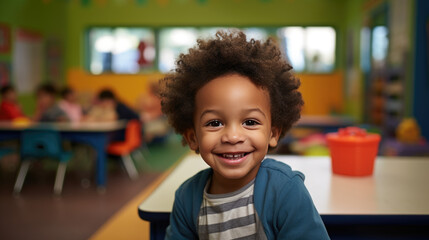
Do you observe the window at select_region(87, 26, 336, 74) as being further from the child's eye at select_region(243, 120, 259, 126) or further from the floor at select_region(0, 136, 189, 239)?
the child's eye at select_region(243, 120, 259, 126)

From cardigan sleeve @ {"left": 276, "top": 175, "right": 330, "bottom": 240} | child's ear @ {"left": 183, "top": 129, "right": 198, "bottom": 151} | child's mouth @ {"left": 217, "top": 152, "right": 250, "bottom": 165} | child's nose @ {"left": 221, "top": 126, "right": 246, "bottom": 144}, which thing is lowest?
cardigan sleeve @ {"left": 276, "top": 175, "right": 330, "bottom": 240}

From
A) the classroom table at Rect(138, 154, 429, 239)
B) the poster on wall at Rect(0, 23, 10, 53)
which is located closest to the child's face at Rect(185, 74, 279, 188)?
the classroom table at Rect(138, 154, 429, 239)

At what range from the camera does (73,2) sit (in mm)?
8609

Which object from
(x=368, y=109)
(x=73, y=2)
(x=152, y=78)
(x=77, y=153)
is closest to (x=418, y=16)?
(x=368, y=109)

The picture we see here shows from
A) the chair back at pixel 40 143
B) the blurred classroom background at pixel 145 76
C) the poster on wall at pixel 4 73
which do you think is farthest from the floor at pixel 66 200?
the poster on wall at pixel 4 73

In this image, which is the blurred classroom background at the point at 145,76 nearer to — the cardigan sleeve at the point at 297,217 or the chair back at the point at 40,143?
the chair back at the point at 40,143

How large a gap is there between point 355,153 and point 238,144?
0.58 meters

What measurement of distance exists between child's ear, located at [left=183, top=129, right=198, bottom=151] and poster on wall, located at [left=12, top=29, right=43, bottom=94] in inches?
258

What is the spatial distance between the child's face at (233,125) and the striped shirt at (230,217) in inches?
2.1

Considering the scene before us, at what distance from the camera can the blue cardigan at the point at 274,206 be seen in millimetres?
847

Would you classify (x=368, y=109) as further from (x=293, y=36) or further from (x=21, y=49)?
(x=21, y=49)

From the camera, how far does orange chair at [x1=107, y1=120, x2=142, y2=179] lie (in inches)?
175

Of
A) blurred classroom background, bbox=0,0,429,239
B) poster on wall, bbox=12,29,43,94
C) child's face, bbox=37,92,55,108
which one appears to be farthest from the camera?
poster on wall, bbox=12,29,43,94

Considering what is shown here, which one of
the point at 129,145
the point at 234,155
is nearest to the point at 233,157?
the point at 234,155
